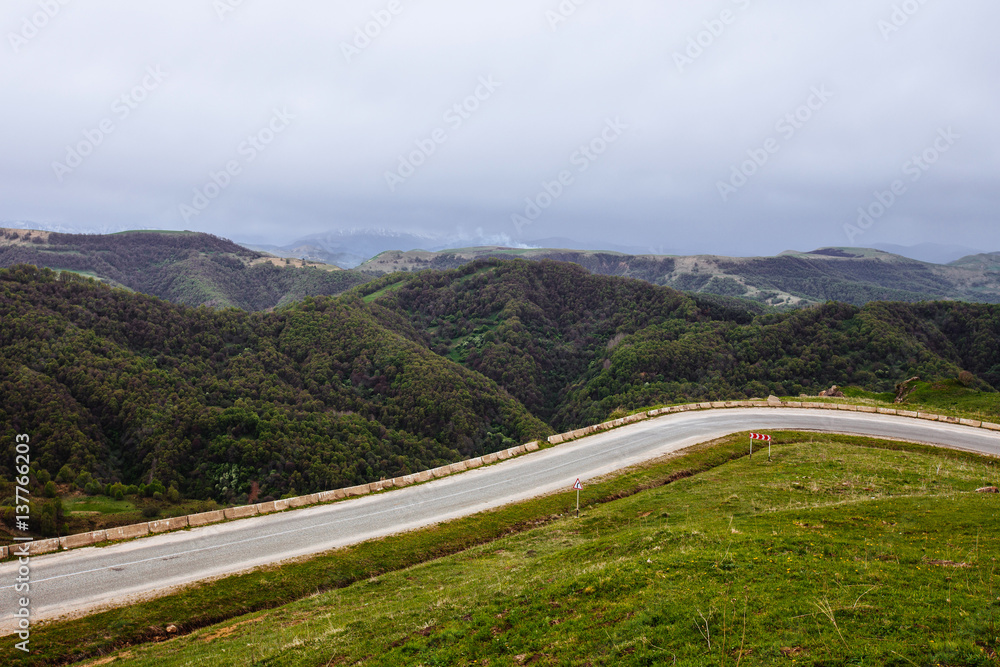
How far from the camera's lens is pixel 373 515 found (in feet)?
83.9

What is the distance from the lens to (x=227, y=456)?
59.3 metres

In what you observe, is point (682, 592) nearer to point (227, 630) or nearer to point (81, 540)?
point (227, 630)

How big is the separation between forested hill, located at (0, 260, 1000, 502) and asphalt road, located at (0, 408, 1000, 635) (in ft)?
79.6

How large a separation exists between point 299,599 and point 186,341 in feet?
269

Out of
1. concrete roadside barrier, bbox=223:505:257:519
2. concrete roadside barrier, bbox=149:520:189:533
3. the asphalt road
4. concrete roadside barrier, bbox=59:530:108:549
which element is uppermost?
concrete roadside barrier, bbox=59:530:108:549

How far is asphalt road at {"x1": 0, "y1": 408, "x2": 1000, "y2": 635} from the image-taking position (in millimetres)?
18281

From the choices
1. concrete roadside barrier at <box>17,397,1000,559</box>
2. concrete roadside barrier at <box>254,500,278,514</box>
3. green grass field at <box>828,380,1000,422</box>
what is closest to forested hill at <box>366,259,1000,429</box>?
green grass field at <box>828,380,1000,422</box>

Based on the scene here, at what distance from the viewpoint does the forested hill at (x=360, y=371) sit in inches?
2264

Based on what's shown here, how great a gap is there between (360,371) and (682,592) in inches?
3533

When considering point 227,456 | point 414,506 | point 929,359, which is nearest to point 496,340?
point 227,456

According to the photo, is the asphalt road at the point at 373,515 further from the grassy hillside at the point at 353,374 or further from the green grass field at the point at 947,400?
the grassy hillside at the point at 353,374

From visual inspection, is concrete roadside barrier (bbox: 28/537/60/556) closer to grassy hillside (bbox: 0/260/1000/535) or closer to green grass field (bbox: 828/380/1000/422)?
grassy hillside (bbox: 0/260/1000/535)

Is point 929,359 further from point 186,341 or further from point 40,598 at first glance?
point 186,341

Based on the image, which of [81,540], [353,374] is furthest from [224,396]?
[81,540]
